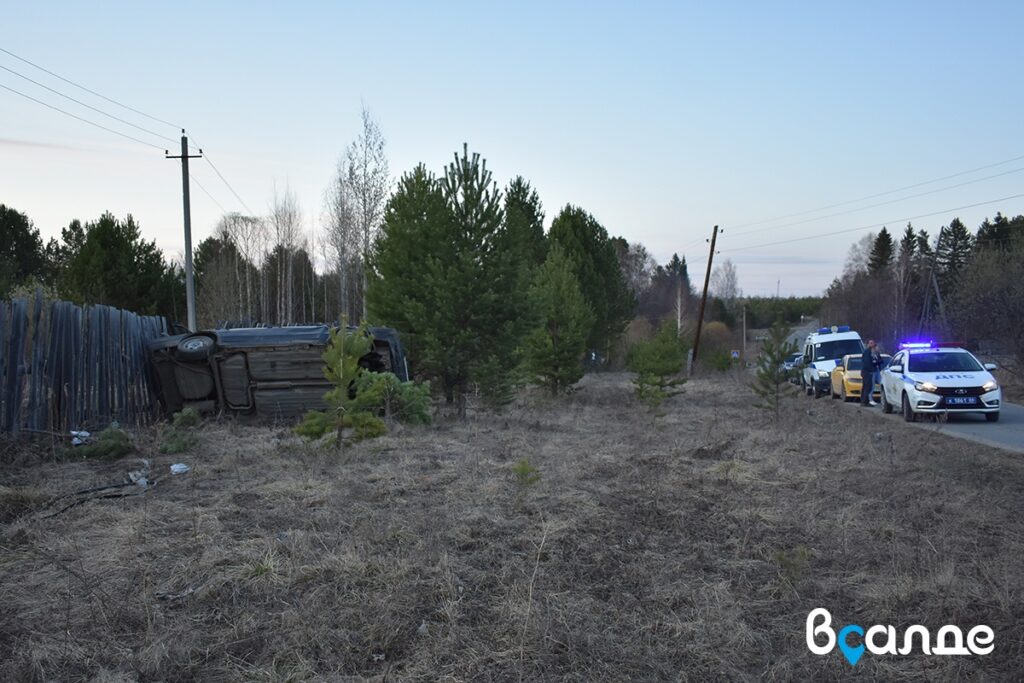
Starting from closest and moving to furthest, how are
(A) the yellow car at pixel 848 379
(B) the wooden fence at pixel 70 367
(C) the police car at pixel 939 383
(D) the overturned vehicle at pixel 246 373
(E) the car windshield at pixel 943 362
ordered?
(B) the wooden fence at pixel 70 367, (D) the overturned vehicle at pixel 246 373, (C) the police car at pixel 939 383, (E) the car windshield at pixel 943 362, (A) the yellow car at pixel 848 379

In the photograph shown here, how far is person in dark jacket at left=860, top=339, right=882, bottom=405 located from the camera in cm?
2136

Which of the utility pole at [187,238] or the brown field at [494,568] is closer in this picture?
the brown field at [494,568]

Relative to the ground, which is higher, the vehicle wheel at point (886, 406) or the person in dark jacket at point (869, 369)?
the person in dark jacket at point (869, 369)

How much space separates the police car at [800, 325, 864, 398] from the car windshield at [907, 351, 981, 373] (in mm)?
8446

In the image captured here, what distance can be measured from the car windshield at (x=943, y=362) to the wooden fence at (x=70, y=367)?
16072 millimetres

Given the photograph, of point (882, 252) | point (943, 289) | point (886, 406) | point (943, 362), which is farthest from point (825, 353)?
point (882, 252)

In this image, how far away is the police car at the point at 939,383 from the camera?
1653 centimetres

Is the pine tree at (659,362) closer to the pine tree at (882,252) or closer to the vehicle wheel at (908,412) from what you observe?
the vehicle wheel at (908,412)

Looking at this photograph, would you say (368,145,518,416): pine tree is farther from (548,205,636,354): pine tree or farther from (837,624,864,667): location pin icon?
(548,205,636,354): pine tree

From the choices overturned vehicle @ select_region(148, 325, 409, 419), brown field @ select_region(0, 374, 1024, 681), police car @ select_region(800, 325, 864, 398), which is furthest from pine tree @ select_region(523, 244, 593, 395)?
brown field @ select_region(0, 374, 1024, 681)

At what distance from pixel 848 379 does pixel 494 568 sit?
68.3 feet

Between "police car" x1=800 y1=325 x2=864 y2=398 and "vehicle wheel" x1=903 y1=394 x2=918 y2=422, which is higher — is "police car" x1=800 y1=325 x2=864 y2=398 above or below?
above

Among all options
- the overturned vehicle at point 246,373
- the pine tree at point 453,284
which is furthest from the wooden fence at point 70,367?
the pine tree at point 453,284

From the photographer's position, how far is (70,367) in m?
11.6
